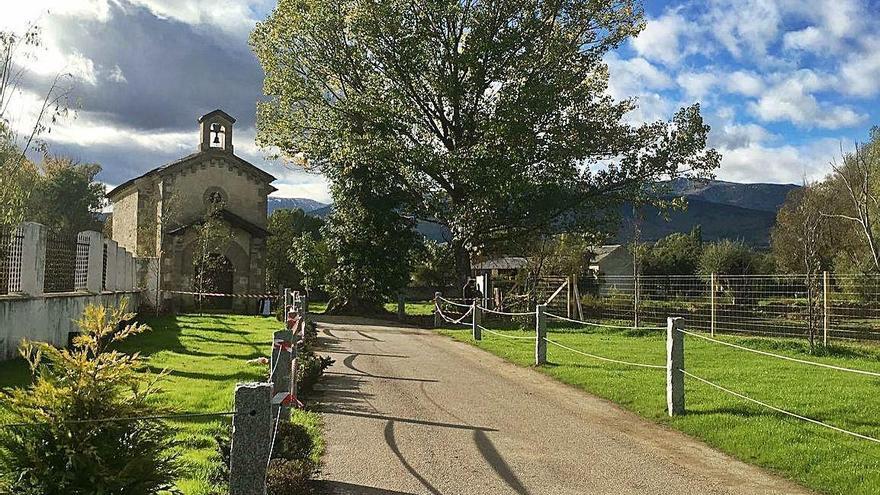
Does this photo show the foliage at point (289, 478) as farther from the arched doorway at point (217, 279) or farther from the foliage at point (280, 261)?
the foliage at point (280, 261)

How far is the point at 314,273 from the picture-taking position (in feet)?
113

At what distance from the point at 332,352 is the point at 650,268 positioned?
2122 inches

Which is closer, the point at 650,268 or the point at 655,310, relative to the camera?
the point at 655,310

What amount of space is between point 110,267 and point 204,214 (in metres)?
15.5

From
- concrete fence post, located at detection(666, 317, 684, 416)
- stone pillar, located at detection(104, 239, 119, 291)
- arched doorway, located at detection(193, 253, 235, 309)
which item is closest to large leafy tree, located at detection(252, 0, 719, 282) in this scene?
arched doorway, located at detection(193, 253, 235, 309)

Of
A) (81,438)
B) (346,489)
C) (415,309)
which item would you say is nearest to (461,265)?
(415,309)

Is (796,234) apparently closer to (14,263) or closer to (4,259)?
(14,263)

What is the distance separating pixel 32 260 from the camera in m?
12.6

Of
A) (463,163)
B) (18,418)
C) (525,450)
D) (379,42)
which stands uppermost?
(379,42)

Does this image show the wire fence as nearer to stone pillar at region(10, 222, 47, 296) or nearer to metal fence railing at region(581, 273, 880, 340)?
stone pillar at region(10, 222, 47, 296)

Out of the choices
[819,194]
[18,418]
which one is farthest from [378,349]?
[819,194]

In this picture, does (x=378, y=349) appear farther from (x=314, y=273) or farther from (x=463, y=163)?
(x=314, y=273)

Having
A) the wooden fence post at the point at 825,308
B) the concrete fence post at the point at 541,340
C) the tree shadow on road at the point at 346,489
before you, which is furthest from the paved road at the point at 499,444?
the wooden fence post at the point at 825,308

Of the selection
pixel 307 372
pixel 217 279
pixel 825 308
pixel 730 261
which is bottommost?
pixel 307 372
